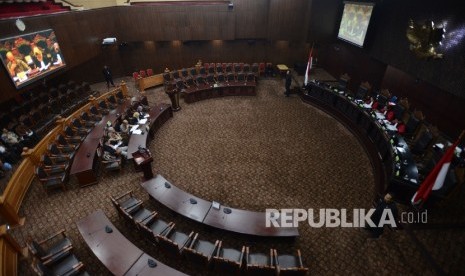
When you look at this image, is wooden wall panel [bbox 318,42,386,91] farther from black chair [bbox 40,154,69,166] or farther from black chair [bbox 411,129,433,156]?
black chair [bbox 40,154,69,166]

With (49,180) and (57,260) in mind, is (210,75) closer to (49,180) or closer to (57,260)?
(49,180)

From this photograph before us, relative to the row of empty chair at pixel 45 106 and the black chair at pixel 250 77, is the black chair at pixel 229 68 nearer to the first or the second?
the black chair at pixel 250 77

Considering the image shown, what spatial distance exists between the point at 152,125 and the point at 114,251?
5.80 meters

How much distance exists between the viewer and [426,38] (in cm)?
796

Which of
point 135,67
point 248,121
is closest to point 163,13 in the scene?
point 135,67

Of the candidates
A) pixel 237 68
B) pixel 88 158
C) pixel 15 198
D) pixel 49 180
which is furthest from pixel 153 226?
pixel 237 68

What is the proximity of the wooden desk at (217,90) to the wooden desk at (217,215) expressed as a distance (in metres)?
7.14

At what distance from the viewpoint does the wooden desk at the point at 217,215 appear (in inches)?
231

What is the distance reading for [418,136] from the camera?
27.9 ft

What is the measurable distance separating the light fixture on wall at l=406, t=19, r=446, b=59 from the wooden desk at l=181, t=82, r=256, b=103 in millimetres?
7297

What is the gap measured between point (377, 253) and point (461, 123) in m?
5.48

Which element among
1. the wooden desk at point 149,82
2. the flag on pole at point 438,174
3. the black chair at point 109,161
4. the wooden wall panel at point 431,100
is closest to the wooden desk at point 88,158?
the black chair at point 109,161

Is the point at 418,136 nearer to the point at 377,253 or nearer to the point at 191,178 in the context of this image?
the point at 377,253

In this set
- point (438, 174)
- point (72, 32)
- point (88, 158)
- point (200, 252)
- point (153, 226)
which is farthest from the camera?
point (72, 32)
